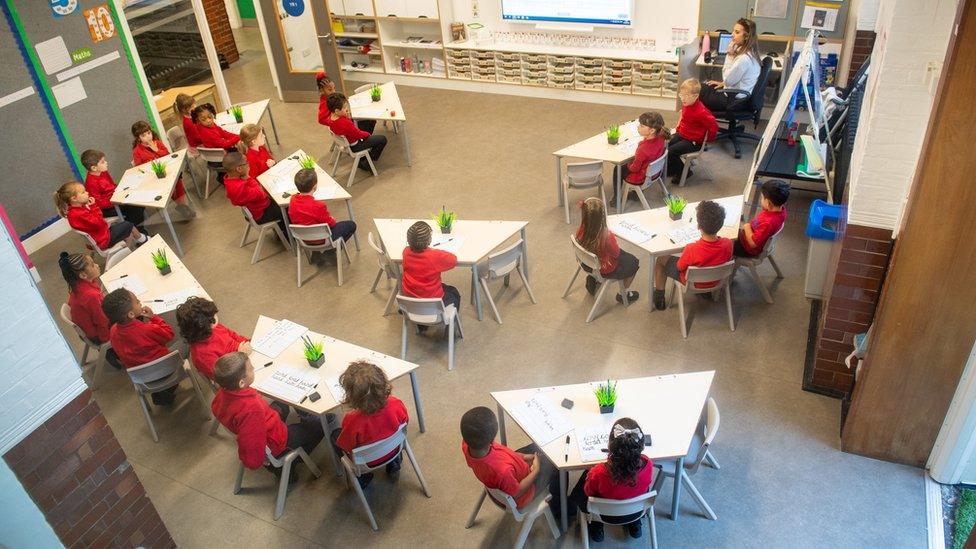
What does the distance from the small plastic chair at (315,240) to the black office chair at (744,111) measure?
4350mm

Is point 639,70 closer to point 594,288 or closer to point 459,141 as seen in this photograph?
point 459,141

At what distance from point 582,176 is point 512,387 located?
2.42 meters

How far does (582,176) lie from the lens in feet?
21.4

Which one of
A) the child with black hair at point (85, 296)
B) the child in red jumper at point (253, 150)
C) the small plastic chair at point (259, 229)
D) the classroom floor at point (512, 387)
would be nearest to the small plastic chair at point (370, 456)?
the classroom floor at point (512, 387)

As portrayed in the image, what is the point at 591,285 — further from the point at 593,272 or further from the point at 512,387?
the point at 512,387

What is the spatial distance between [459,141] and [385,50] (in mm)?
2722

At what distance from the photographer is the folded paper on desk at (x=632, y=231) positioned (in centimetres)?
527

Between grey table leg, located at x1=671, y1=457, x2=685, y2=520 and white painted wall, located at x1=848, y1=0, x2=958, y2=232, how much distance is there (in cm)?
174

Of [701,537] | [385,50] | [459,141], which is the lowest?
[701,537]

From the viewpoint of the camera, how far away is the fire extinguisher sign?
727cm

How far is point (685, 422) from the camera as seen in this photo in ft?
12.1

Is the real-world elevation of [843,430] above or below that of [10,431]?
below

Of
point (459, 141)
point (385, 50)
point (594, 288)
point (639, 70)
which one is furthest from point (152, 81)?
point (594, 288)

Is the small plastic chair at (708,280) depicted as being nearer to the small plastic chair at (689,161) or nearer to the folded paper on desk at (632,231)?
the folded paper on desk at (632,231)
